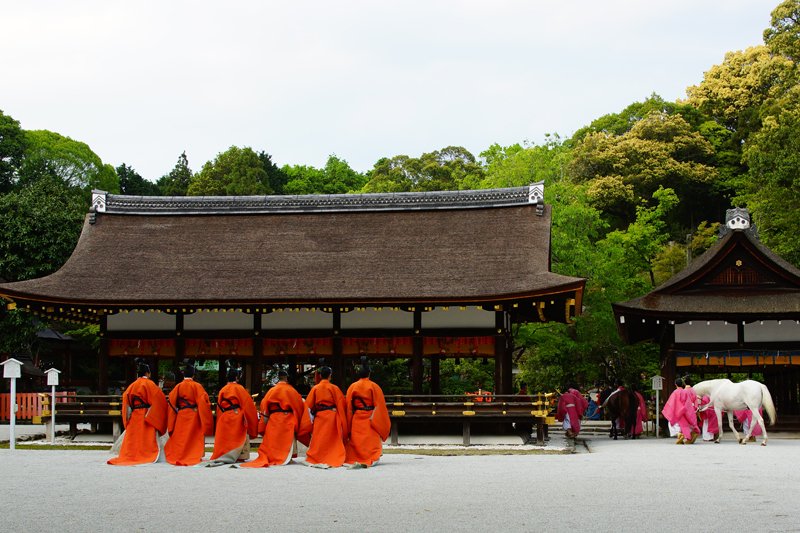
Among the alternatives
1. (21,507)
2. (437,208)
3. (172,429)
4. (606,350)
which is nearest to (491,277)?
(437,208)

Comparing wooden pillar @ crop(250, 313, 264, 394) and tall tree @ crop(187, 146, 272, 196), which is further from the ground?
tall tree @ crop(187, 146, 272, 196)

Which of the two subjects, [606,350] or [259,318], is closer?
[259,318]

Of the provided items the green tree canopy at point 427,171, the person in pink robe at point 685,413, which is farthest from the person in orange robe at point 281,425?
the green tree canopy at point 427,171

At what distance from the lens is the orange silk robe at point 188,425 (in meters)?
15.3

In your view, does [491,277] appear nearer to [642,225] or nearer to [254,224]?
[254,224]

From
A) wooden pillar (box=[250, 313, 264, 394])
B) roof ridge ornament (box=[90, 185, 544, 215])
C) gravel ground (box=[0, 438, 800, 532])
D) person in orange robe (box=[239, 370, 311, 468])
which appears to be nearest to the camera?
gravel ground (box=[0, 438, 800, 532])

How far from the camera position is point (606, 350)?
32.0 meters

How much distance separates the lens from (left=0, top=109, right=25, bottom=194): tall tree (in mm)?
51719

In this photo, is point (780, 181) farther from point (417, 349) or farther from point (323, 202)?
point (417, 349)

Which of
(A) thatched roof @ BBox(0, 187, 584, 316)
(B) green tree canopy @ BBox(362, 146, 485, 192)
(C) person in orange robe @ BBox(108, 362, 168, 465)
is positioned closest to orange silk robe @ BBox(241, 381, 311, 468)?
(C) person in orange robe @ BBox(108, 362, 168, 465)

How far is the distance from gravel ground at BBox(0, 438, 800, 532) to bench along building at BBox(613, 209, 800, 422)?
Result: 8.44 m

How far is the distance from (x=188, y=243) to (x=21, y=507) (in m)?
15.6

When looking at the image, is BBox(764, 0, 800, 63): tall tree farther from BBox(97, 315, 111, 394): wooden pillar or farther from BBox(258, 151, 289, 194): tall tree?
BBox(97, 315, 111, 394): wooden pillar

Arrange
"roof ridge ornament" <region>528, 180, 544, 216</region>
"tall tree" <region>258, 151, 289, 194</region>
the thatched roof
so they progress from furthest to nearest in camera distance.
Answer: "tall tree" <region>258, 151, 289, 194</region>, "roof ridge ornament" <region>528, 180, 544, 216</region>, the thatched roof
